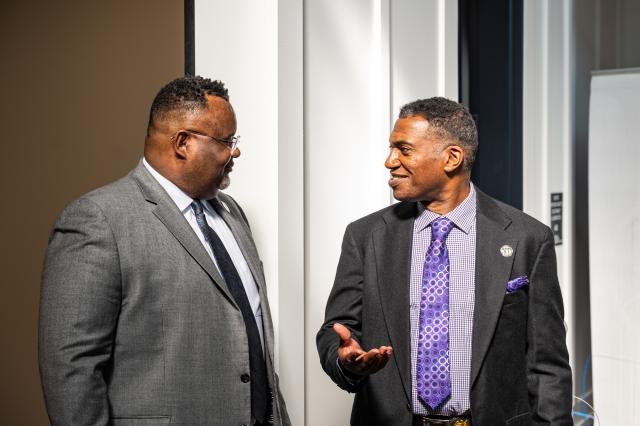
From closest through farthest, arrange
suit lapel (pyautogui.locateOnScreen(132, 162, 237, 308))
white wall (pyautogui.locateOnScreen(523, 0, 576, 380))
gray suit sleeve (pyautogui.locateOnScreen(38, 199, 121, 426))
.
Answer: gray suit sleeve (pyautogui.locateOnScreen(38, 199, 121, 426))
suit lapel (pyautogui.locateOnScreen(132, 162, 237, 308))
white wall (pyautogui.locateOnScreen(523, 0, 576, 380))

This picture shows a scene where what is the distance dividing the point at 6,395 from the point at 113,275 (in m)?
2.14

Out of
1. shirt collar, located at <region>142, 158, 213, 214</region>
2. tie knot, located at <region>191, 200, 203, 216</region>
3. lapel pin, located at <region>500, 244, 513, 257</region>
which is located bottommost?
lapel pin, located at <region>500, 244, 513, 257</region>

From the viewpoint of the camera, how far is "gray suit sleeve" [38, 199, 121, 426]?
5.30 ft

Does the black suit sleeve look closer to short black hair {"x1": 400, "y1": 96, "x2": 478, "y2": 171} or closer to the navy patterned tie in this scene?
the navy patterned tie

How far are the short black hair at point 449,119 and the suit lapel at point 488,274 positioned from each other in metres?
0.19

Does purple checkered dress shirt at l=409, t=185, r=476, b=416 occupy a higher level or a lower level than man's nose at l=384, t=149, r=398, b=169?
lower

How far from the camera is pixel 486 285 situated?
2.11 m

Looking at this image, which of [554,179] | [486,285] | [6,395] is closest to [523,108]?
[554,179]

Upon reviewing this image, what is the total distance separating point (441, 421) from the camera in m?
2.05

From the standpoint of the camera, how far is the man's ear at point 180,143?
187 cm

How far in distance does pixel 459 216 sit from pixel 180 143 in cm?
83

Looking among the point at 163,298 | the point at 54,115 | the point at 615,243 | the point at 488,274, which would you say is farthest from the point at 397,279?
the point at 615,243

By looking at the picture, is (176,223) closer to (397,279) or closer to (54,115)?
(397,279)

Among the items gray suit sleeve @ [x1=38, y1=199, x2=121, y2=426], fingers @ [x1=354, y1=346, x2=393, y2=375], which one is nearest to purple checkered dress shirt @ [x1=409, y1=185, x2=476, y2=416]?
fingers @ [x1=354, y1=346, x2=393, y2=375]
